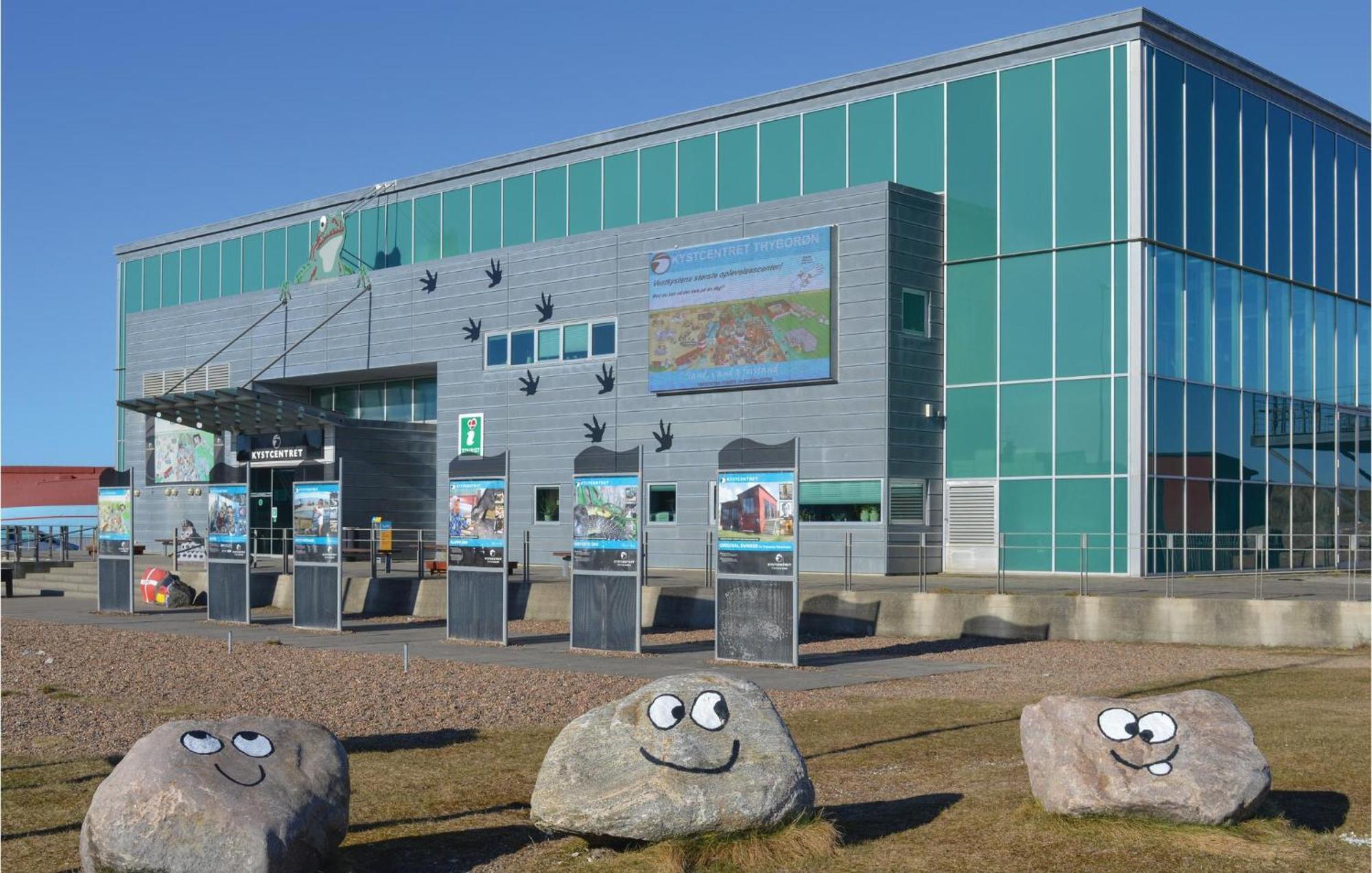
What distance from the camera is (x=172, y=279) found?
58188mm

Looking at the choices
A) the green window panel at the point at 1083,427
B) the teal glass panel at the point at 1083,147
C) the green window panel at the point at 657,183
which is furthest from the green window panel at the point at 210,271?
the green window panel at the point at 1083,427

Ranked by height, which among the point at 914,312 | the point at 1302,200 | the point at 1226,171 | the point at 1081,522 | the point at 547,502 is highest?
the point at 1226,171

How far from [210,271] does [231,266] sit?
63.1 inches

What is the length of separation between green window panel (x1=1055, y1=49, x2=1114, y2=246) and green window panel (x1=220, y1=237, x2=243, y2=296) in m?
33.0

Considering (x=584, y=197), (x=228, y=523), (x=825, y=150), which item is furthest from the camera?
(x=584, y=197)

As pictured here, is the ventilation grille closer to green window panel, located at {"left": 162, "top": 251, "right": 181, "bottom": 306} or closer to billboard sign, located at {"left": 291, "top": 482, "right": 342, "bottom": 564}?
billboard sign, located at {"left": 291, "top": 482, "right": 342, "bottom": 564}

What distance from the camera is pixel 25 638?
23.4 m

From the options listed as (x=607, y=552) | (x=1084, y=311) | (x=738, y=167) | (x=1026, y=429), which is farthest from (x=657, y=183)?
(x=607, y=552)

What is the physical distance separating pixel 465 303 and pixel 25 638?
2184cm

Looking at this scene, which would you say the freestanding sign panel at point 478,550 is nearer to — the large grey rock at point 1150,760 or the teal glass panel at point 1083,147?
the large grey rock at point 1150,760

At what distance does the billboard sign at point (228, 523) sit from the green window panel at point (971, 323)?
1672 centimetres

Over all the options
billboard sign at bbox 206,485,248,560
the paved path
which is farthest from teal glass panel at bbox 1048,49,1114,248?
billboard sign at bbox 206,485,248,560

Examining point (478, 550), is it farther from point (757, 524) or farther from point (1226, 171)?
point (1226, 171)

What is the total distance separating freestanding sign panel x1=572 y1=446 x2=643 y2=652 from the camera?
20.9 metres
